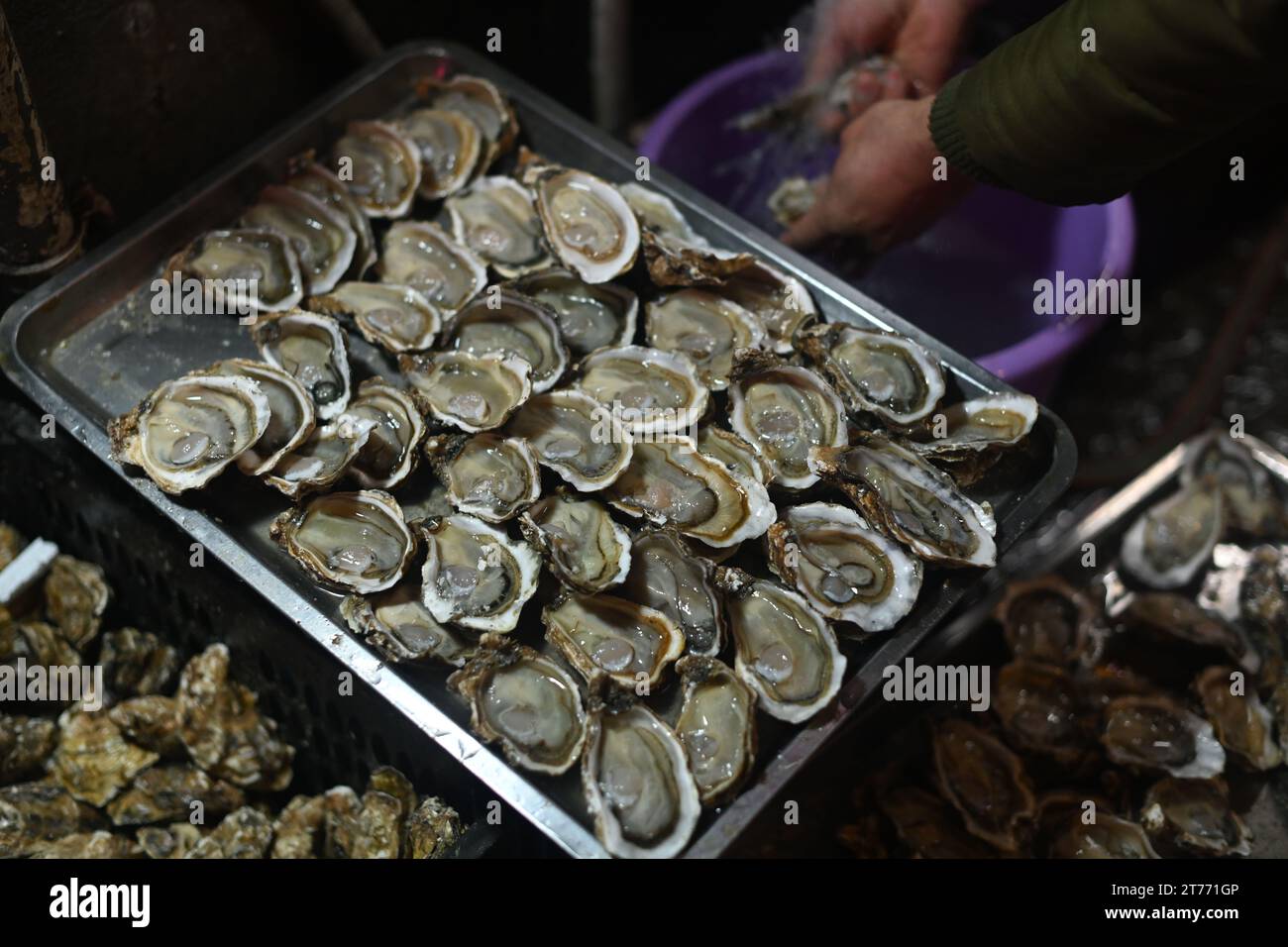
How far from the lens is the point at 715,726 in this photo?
2049 millimetres

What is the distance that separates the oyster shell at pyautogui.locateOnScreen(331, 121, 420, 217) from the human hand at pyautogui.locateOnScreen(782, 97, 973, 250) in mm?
941

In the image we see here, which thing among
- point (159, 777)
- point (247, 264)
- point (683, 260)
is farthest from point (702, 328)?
point (159, 777)

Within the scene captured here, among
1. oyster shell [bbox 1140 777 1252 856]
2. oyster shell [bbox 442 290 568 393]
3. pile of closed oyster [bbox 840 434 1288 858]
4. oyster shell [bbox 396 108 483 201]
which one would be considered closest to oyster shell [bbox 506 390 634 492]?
oyster shell [bbox 442 290 568 393]

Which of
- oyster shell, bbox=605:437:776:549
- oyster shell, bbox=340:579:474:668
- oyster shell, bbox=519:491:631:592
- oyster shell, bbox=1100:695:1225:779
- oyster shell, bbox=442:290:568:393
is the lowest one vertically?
oyster shell, bbox=1100:695:1225:779

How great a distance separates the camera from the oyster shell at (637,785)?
6.22ft

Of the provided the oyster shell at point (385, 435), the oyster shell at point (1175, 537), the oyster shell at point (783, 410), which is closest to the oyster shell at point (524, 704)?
the oyster shell at point (385, 435)

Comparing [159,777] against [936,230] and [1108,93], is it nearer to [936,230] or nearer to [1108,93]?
[1108,93]

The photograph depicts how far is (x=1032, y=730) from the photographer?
2.67 m

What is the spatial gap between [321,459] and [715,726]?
2.98 ft

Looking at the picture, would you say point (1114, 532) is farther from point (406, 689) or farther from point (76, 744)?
point (76, 744)

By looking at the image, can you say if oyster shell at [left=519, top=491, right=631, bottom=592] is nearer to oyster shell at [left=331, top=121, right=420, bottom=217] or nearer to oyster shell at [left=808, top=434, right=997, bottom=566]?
oyster shell at [left=808, top=434, right=997, bottom=566]

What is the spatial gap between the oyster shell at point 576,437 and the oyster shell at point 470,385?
0.05 meters

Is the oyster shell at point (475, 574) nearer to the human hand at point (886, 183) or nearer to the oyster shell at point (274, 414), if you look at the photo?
the oyster shell at point (274, 414)

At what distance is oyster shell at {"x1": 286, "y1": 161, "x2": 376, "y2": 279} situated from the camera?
2580 mm
